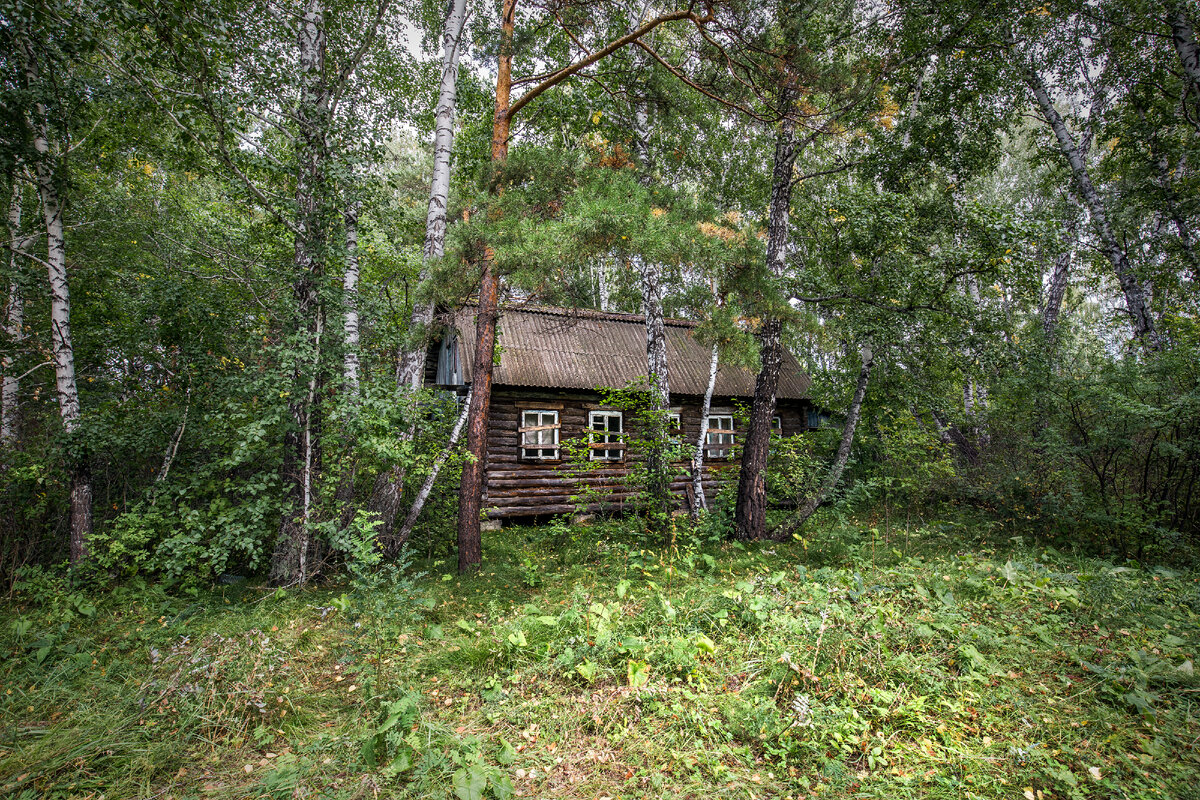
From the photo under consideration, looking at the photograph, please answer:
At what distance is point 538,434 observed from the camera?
12164 mm

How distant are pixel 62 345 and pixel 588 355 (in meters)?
9.57

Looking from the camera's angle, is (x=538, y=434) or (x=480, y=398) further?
(x=538, y=434)

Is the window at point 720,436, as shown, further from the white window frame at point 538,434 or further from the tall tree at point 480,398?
the tall tree at point 480,398

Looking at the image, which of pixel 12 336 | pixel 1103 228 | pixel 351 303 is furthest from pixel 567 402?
pixel 1103 228

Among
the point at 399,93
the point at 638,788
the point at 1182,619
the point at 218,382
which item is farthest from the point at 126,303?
the point at 1182,619

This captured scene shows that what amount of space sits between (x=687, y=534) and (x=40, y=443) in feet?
28.8

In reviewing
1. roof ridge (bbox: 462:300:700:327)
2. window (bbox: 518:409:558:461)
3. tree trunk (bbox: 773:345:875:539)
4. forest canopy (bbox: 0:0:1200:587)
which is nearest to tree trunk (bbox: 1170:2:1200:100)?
forest canopy (bbox: 0:0:1200:587)

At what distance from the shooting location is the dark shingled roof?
39.1 ft

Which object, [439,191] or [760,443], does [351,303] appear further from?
[760,443]

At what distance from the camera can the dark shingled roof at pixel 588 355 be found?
11914 mm

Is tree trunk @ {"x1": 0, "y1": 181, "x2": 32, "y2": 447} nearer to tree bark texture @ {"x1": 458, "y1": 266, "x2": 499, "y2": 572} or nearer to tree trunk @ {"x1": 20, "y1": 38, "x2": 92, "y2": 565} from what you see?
tree trunk @ {"x1": 20, "y1": 38, "x2": 92, "y2": 565}

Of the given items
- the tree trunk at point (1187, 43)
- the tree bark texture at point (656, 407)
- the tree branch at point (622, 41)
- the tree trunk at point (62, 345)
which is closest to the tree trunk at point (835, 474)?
the tree bark texture at point (656, 407)

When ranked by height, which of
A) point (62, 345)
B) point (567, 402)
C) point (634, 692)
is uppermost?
point (62, 345)

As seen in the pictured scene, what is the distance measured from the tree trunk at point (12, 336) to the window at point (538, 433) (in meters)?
8.01
